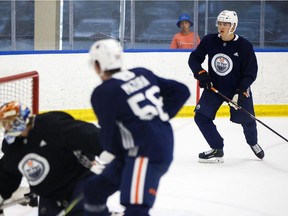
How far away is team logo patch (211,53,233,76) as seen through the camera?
515 cm

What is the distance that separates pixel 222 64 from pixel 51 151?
244 cm

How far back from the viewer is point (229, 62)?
5.15 m

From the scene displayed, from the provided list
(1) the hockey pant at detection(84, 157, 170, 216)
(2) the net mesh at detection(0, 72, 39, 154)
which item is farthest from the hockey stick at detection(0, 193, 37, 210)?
(1) the hockey pant at detection(84, 157, 170, 216)

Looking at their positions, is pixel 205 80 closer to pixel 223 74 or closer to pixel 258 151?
pixel 223 74

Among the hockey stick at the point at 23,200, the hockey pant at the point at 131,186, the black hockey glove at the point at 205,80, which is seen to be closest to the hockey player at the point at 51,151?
the hockey pant at the point at 131,186

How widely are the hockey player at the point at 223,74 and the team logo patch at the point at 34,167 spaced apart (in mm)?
2301

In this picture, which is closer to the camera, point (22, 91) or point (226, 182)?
point (22, 91)

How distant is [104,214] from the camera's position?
2982mm

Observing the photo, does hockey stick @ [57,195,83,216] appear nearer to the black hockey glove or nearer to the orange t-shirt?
the black hockey glove

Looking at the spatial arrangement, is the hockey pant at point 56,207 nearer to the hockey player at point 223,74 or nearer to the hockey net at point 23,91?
the hockey net at point 23,91

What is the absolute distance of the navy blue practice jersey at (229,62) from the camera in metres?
5.10

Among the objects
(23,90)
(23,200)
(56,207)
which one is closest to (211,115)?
(23,90)

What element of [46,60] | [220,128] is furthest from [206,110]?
[46,60]

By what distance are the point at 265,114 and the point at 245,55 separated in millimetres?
A: 1875
